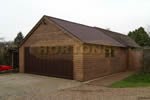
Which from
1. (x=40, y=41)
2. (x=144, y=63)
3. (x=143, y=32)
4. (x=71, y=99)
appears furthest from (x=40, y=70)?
(x=143, y=32)

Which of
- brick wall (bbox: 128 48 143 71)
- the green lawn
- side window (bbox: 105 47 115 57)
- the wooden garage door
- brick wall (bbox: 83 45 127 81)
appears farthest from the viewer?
brick wall (bbox: 128 48 143 71)

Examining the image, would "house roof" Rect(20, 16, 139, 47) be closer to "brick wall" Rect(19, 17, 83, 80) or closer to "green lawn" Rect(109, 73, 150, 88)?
"brick wall" Rect(19, 17, 83, 80)

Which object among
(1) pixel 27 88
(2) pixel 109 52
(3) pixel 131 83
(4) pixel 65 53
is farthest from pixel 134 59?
(1) pixel 27 88

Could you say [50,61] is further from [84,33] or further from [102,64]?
[102,64]

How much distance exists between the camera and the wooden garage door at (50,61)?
965 centimetres

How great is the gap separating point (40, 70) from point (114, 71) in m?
7.01

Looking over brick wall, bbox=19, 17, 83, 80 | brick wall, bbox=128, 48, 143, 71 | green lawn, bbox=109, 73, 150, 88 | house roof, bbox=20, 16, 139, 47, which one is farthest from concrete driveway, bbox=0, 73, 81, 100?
brick wall, bbox=128, 48, 143, 71

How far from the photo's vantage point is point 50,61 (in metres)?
10.8

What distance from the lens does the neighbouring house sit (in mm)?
9078

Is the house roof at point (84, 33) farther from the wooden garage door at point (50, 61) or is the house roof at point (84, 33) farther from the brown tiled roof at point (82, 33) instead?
the wooden garage door at point (50, 61)

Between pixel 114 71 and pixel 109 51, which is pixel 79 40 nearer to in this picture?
pixel 109 51

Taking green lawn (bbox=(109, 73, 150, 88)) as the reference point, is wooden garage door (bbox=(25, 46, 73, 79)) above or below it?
above

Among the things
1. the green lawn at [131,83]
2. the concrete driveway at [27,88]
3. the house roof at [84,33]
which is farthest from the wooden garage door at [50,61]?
the green lawn at [131,83]

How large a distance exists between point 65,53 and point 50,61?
174cm
